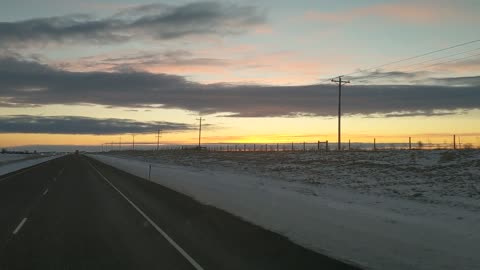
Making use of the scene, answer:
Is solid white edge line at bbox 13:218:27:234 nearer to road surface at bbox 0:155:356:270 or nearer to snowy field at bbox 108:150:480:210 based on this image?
road surface at bbox 0:155:356:270

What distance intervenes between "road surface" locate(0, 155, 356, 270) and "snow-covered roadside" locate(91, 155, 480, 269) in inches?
27.9

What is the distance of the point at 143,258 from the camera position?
907cm

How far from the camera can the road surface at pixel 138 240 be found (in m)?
8.77

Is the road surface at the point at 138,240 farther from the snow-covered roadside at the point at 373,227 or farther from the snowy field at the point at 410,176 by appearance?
the snowy field at the point at 410,176

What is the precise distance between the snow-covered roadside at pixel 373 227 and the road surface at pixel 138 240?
709mm

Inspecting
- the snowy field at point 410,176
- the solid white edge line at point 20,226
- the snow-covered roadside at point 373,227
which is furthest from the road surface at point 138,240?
the snowy field at point 410,176

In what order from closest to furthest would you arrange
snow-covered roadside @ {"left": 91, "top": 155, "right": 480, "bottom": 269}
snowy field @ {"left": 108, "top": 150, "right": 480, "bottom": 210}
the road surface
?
1. the road surface
2. snow-covered roadside @ {"left": 91, "top": 155, "right": 480, "bottom": 269}
3. snowy field @ {"left": 108, "top": 150, "right": 480, "bottom": 210}

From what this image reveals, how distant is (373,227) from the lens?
12.3 metres

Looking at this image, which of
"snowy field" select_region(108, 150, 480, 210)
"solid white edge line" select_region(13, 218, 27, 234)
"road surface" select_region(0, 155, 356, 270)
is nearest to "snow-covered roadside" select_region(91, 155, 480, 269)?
"road surface" select_region(0, 155, 356, 270)

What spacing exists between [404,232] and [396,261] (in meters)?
2.68

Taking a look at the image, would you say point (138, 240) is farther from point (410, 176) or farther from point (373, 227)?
point (410, 176)

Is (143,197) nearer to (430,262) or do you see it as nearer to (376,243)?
(376,243)

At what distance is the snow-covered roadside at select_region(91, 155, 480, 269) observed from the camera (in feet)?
30.2

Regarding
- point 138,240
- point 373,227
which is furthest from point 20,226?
point 373,227
